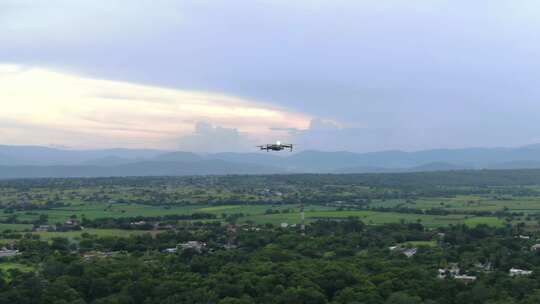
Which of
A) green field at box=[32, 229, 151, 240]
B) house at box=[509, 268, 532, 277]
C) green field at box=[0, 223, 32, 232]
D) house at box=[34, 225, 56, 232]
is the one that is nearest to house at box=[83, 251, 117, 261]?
green field at box=[32, 229, 151, 240]

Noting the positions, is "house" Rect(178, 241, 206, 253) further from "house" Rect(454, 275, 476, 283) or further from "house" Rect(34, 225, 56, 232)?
"house" Rect(454, 275, 476, 283)

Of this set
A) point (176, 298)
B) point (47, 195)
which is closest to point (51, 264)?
point (176, 298)

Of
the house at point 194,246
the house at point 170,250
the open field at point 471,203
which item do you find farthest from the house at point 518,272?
the open field at point 471,203

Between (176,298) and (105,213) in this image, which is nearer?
(176,298)

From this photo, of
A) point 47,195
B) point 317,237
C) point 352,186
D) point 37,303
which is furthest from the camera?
point 352,186

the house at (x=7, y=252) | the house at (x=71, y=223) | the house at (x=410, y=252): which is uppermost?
the house at (x=71, y=223)

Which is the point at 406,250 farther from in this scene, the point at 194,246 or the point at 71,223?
the point at 71,223

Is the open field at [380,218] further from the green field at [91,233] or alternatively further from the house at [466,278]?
the house at [466,278]

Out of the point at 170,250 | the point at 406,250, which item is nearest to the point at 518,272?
the point at 406,250

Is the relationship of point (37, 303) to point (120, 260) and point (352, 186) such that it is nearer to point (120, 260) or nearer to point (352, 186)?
point (120, 260)
